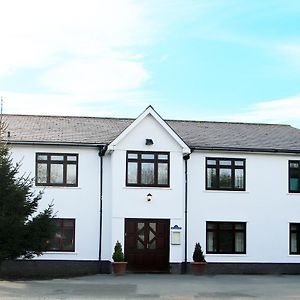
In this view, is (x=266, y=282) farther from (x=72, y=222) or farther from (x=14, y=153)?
(x=14, y=153)

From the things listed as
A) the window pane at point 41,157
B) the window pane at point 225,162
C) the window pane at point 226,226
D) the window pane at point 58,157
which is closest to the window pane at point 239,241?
the window pane at point 226,226

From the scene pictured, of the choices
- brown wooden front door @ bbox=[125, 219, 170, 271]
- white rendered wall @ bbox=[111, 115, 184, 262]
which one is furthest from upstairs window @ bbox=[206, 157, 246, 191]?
brown wooden front door @ bbox=[125, 219, 170, 271]

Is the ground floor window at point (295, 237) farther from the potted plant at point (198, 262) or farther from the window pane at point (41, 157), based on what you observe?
the window pane at point (41, 157)

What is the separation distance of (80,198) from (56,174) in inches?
59.2

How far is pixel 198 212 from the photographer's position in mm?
29562

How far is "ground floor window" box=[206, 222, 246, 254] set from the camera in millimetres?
29750

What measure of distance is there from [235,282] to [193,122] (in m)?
12.1

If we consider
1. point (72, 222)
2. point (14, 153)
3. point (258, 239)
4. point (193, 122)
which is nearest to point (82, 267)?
point (72, 222)

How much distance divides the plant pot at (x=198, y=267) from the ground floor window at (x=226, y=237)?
1.53 meters

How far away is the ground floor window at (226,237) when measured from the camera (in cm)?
2975

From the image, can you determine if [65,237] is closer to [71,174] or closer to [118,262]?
[71,174]

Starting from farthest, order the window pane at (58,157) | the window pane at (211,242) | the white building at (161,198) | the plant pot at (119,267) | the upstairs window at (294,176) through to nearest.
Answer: the upstairs window at (294,176), the window pane at (211,242), the window pane at (58,157), the white building at (161,198), the plant pot at (119,267)

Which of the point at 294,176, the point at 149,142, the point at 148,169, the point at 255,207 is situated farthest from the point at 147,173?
the point at 294,176

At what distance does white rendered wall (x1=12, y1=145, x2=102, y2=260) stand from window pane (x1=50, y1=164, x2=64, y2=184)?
0.38m
